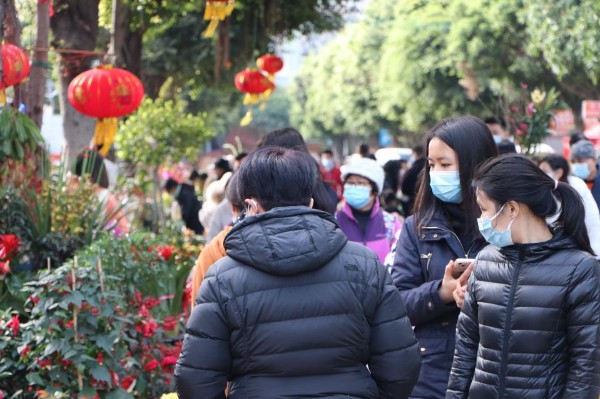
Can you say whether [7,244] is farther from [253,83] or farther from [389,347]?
[253,83]

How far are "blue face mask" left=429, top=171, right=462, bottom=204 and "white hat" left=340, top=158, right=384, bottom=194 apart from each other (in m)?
2.57

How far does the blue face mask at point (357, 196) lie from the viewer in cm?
678

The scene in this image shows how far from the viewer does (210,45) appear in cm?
2253

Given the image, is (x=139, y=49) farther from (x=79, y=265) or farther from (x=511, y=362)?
(x=511, y=362)

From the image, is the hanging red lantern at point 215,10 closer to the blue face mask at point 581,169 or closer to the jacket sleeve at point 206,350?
the blue face mask at point 581,169

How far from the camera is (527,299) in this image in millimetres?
3742

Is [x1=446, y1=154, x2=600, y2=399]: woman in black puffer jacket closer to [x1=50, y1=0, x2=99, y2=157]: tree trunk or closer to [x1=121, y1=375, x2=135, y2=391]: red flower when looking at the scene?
[x1=121, y1=375, x2=135, y2=391]: red flower

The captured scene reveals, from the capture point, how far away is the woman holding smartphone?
4203mm

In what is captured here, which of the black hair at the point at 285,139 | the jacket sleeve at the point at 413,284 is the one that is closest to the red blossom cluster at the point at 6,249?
the black hair at the point at 285,139

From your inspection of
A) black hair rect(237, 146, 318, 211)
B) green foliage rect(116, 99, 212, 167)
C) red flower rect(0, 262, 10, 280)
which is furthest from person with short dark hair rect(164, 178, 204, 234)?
black hair rect(237, 146, 318, 211)

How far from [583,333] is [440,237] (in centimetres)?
80

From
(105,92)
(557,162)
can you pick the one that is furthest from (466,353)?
(105,92)

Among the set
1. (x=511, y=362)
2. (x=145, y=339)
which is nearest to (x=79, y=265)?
(x=145, y=339)

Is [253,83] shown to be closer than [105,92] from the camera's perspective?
No
